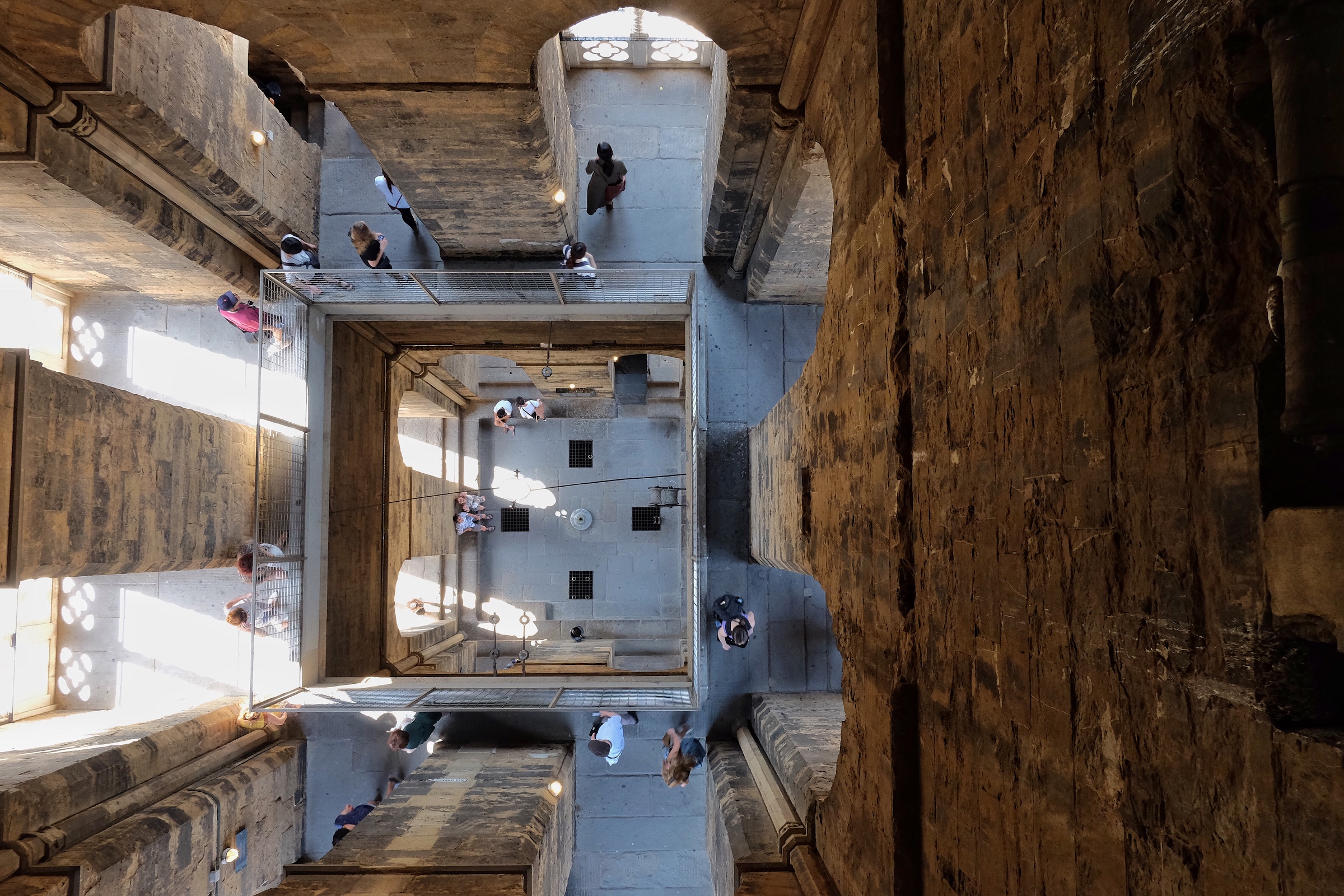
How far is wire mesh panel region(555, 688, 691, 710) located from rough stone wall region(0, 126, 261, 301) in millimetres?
6158

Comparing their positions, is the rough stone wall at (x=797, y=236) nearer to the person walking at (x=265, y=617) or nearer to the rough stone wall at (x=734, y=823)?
the rough stone wall at (x=734, y=823)

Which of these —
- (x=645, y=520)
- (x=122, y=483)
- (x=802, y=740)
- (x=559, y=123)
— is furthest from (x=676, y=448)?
(x=122, y=483)

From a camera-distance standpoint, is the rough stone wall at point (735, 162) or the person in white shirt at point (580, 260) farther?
the person in white shirt at point (580, 260)

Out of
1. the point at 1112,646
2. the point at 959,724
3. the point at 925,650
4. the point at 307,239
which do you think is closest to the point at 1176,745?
the point at 1112,646

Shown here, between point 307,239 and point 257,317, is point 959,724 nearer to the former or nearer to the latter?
point 257,317

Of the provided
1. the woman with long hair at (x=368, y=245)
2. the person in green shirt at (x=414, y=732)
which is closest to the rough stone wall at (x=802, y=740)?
the person in green shirt at (x=414, y=732)

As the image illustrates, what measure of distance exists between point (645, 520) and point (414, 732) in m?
6.70

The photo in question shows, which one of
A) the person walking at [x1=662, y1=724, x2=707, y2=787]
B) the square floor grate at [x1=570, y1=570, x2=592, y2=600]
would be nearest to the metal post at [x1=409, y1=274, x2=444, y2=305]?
the person walking at [x1=662, y1=724, x2=707, y2=787]

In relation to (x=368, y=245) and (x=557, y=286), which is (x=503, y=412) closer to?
(x=368, y=245)

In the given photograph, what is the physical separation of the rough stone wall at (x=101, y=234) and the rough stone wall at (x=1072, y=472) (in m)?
6.27

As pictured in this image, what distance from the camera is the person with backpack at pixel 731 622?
7.72 m

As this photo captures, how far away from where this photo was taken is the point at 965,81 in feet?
7.52

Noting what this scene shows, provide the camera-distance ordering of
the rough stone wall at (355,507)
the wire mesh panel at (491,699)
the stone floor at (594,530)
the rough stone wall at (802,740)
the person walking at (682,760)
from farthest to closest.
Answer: the stone floor at (594,530) < the rough stone wall at (355,507) < the person walking at (682,760) < the wire mesh panel at (491,699) < the rough stone wall at (802,740)

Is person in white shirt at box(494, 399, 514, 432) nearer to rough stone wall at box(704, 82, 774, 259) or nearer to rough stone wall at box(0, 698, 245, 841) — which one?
rough stone wall at box(704, 82, 774, 259)
